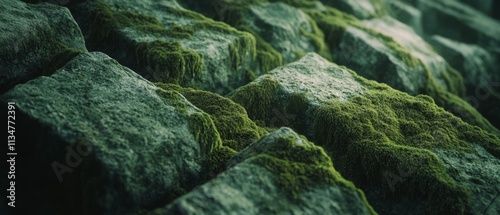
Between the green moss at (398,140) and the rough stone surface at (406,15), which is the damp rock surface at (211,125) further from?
the rough stone surface at (406,15)

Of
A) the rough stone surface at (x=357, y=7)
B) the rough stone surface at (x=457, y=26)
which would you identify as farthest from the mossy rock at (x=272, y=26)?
the rough stone surface at (x=457, y=26)

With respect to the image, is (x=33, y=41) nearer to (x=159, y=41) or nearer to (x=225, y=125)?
(x=159, y=41)

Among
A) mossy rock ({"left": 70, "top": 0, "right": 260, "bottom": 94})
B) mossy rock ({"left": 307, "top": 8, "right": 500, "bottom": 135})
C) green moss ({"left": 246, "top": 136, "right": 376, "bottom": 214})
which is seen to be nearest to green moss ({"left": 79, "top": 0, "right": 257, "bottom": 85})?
mossy rock ({"left": 70, "top": 0, "right": 260, "bottom": 94})

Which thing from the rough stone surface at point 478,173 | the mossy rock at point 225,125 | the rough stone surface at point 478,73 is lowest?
the rough stone surface at point 478,73

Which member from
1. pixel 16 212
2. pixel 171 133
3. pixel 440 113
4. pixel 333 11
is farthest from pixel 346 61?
pixel 16 212

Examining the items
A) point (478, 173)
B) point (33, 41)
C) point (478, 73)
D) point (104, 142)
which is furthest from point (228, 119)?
point (478, 73)
